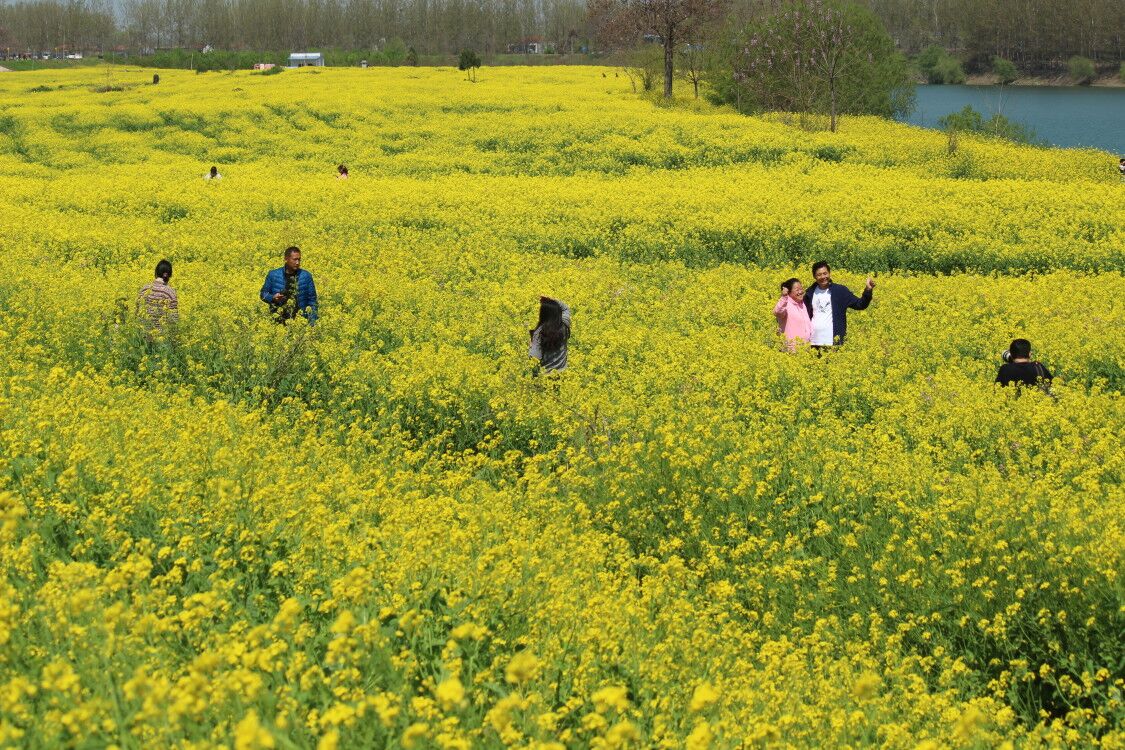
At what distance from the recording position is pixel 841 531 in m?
7.64

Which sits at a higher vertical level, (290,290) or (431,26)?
(431,26)

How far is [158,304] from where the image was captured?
1249cm

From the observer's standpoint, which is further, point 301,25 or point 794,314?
point 301,25

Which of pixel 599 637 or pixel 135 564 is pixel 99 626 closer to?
pixel 135 564

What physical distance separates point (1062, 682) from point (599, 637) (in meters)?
2.53

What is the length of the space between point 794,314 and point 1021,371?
272 cm

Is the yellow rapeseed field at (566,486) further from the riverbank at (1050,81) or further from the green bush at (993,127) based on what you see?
the riverbank at (1050,81)

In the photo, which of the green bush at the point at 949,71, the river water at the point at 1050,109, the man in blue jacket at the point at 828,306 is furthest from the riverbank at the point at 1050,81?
the man in blue jacket at the point at 828,306

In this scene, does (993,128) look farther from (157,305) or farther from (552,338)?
(157,305)

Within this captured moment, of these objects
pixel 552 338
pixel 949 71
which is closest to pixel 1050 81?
pixel 949 71

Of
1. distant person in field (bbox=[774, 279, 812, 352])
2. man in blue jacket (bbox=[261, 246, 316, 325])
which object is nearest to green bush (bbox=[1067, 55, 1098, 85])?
distant person in field (bbox=[774, 279, 812, 352])

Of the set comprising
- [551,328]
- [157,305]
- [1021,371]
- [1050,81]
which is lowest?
[1021,371]

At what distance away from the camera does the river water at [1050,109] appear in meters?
56.4

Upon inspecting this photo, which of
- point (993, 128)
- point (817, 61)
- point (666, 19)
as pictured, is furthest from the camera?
point (666, 19)
